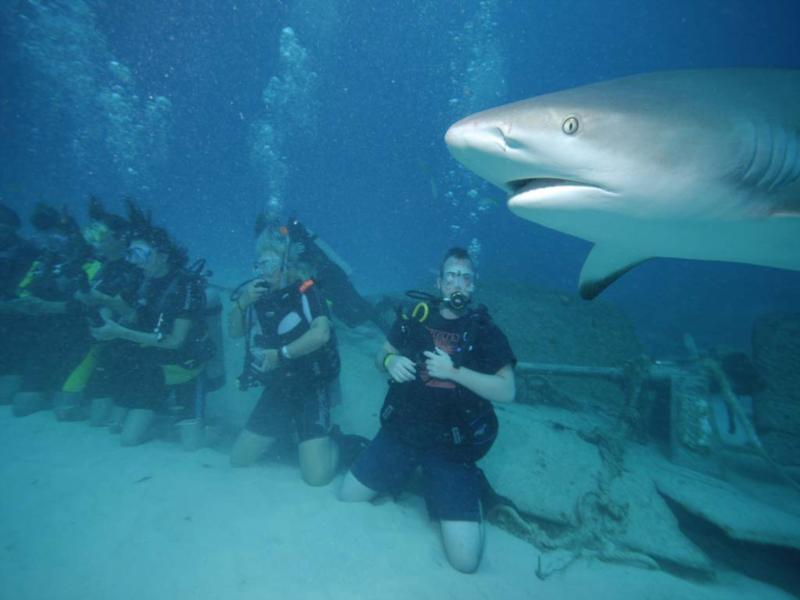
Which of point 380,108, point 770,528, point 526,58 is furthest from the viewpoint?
point 380,108

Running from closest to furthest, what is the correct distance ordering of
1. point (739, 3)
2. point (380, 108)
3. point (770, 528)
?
point (770, 528)
point (739, 3)
point (380, 108)

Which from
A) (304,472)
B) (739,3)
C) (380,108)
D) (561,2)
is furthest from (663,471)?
(380,108)

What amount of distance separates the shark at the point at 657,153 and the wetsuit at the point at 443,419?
1549 mm

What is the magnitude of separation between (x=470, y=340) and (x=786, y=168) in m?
2.30

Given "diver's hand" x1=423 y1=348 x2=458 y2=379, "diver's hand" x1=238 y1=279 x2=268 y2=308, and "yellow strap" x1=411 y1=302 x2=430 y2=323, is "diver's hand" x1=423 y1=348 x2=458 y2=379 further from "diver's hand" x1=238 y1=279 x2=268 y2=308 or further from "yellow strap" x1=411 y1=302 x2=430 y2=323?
"diver's hand" x1=238 y1=279 x2=268 y2=308

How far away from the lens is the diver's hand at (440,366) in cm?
312

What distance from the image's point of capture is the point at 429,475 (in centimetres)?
346

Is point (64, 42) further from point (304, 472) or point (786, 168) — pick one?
point (786, 168)

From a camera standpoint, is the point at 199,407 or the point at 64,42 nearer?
the point at 199,407

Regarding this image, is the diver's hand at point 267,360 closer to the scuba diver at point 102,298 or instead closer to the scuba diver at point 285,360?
the scuba diver at point 285,360

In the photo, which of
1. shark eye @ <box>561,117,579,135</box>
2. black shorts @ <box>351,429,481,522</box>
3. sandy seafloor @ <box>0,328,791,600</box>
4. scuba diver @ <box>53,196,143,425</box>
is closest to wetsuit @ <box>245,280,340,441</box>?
sandy seafloor @ <box>0,328,791,600</box>

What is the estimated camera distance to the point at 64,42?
90.3ft

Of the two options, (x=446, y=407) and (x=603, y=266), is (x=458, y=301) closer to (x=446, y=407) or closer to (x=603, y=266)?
(x=446, y=407)

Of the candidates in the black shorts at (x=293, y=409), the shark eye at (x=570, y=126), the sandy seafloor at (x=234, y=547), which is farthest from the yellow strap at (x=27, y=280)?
the shark eye at (x=570, y=126)
